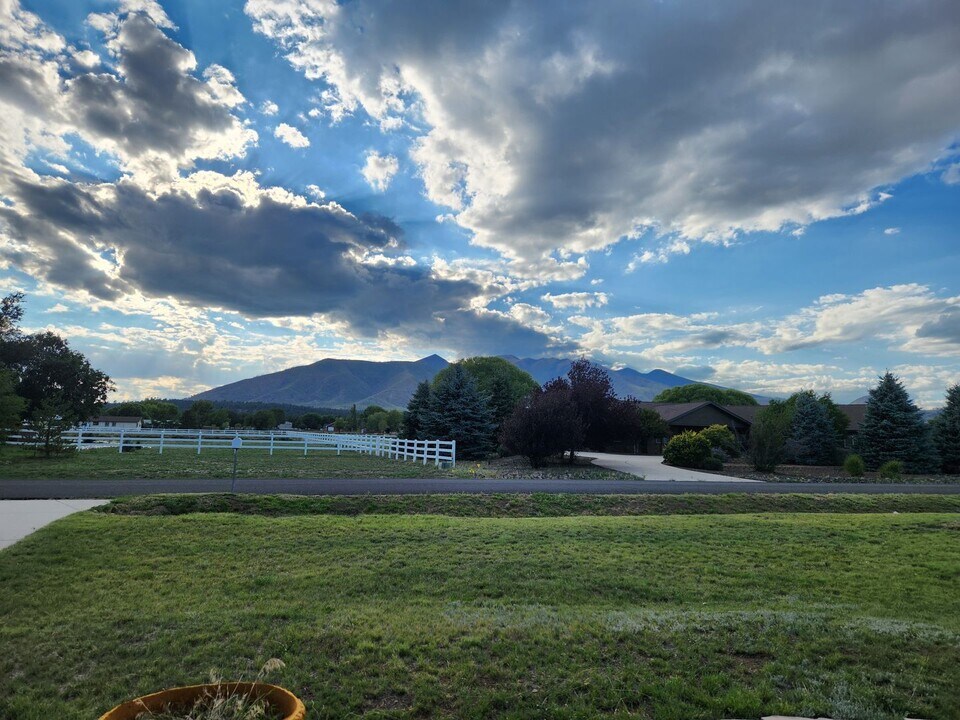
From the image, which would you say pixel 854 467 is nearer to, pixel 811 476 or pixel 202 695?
pixel 811 476

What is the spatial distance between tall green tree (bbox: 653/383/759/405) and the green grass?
211 feet

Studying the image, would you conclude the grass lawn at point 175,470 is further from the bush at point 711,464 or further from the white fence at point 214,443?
the bush at point 711,464

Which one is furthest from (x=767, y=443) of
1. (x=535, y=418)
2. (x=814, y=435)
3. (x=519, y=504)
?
(x=519, y=504)

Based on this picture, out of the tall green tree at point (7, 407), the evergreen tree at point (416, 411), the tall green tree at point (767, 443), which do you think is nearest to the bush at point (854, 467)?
the tall green tree at point (767, 443)

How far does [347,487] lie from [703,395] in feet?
217

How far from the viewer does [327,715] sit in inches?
161

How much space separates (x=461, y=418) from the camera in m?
31.8

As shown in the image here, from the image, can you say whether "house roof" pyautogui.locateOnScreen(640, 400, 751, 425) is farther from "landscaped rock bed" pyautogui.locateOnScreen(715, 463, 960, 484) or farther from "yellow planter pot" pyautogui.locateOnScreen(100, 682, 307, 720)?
"yellow planter pot" pyautogui.locateOnScreen(100, 682, 307, 720)

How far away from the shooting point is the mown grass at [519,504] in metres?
11.3

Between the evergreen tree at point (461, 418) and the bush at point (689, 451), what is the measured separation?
386 inches

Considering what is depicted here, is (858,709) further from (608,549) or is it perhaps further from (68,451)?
(68,451)

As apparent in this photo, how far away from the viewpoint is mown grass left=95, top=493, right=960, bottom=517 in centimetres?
1127

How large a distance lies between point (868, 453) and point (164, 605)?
35.4 meters

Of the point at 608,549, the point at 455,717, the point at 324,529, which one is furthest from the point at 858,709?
the point at 324,529
